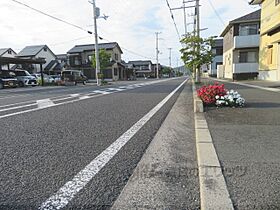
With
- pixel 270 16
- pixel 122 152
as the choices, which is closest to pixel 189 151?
pixel 122 152

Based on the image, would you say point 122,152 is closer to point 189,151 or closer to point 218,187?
point 189,151

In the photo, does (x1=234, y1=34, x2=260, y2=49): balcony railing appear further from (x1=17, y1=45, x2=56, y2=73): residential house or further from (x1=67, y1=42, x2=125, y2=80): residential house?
(x1=17, y1=45, x2=56, y2=73): residential house

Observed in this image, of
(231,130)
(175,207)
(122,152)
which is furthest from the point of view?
(231,130)

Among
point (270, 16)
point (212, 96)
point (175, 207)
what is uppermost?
point (270, 16)

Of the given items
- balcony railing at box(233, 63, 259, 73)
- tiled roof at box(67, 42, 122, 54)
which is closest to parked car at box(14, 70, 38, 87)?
balcony railing at box(233, 63, 259, 73)

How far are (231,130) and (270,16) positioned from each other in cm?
1985

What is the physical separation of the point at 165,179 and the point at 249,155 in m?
1.44

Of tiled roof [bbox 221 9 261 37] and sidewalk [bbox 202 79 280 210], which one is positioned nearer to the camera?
sidewalk [bbox 202 79 280 210]

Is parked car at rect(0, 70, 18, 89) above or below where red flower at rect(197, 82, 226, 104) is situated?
above

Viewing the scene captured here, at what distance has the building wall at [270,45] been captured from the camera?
19005 millimetres

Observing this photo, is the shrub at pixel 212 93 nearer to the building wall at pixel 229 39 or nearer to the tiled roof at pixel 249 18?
the tiled roof at pixel 249 18

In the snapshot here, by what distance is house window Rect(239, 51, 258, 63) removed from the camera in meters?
28.2

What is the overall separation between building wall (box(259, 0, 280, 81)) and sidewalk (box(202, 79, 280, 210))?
15436mm

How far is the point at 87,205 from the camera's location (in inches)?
89.7
